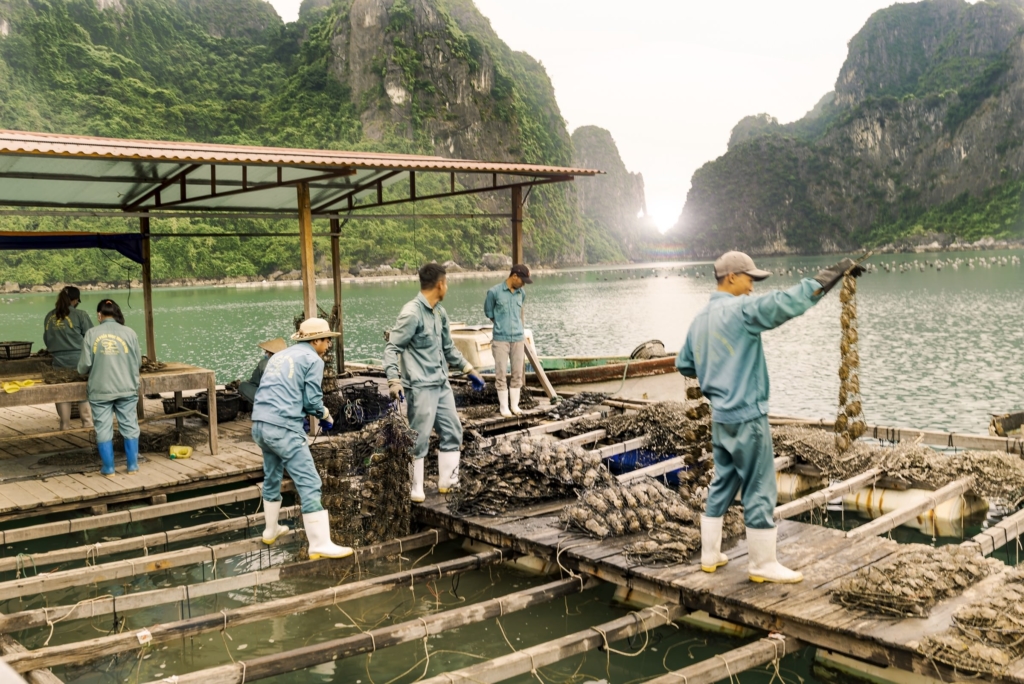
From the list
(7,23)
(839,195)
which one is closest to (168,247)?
(7,23)

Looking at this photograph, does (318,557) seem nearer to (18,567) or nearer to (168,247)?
(18,567)

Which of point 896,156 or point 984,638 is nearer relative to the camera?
point 984,638

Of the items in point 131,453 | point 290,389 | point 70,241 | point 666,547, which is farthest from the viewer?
point 70,241

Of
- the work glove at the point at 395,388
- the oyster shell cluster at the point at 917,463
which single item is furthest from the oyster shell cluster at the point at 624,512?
the oyster shell cluster at the point at 917,463

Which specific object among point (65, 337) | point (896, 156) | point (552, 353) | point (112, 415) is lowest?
point (552, 353)

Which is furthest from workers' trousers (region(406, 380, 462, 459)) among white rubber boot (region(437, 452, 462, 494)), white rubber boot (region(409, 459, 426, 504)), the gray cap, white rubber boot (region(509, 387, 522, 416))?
white rubber boot (region(509, 387, 522, 416))

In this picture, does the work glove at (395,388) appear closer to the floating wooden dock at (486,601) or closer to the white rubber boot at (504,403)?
the floating wooden dock at (486,601)

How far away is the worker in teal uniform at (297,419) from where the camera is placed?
604 cm

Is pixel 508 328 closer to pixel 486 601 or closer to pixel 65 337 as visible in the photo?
pixel 486 601

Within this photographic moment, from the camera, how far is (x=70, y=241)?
12062 millimetres

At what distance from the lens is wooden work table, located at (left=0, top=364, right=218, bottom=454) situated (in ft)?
27.9

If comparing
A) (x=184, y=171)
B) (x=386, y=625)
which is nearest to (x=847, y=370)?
(x=386, y=625)

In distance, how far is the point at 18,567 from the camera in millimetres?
6508

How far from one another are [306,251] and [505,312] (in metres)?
2.54
